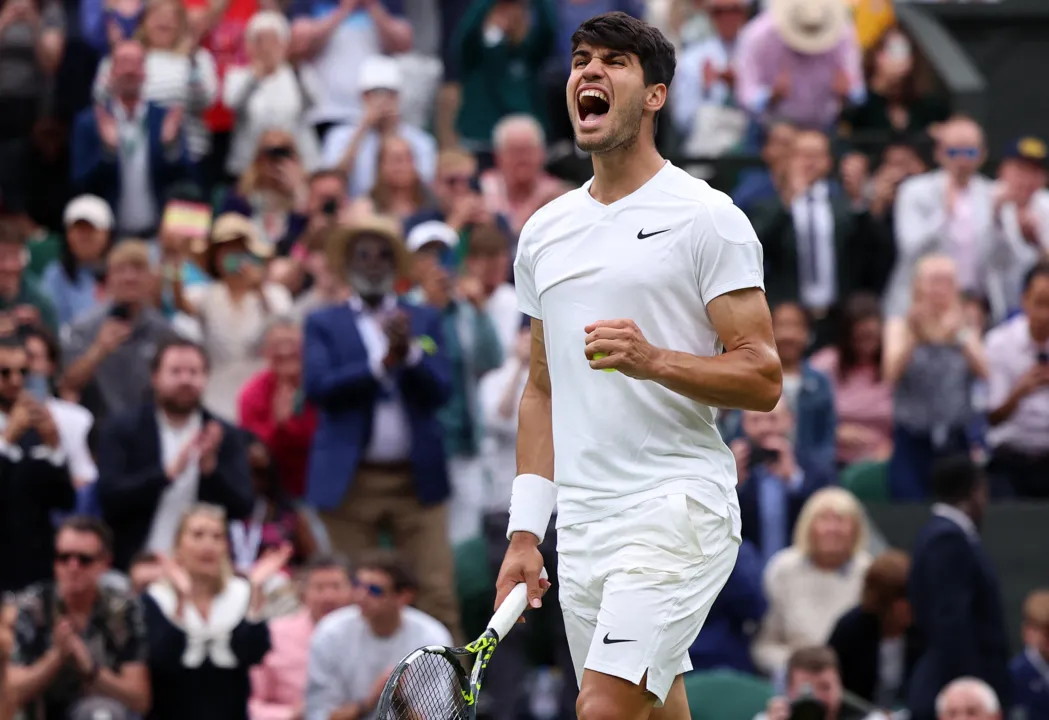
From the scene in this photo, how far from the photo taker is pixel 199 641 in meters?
9.72

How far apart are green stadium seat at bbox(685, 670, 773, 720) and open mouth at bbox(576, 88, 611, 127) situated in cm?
437

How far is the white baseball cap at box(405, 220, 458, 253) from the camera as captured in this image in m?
11.7

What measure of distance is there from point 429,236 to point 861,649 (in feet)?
10.1

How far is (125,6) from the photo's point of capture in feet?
45.5

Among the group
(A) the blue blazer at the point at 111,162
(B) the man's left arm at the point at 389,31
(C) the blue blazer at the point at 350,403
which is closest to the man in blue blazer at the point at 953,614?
(C) the blue blazer at the point at 350,403

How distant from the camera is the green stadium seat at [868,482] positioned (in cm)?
1209

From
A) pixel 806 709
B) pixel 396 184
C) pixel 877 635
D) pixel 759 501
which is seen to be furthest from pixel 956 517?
pixel 396 184

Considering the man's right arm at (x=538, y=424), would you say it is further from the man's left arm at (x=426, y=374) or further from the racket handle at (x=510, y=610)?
the man's left arm at (x=426, y=374)

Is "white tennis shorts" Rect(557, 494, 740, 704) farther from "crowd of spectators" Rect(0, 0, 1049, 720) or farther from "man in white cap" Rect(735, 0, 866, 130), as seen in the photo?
"man in white cap" Rect(735, 0, 866, 130)

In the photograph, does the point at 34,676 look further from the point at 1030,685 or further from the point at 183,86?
the point at 183,86

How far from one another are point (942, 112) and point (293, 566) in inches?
249

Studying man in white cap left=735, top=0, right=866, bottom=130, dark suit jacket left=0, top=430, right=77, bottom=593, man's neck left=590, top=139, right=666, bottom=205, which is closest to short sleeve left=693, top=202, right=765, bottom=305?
man's neck left=590, top=139, right=666, bottom=205

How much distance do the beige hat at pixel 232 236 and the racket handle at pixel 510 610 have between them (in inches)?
253

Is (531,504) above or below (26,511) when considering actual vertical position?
above
